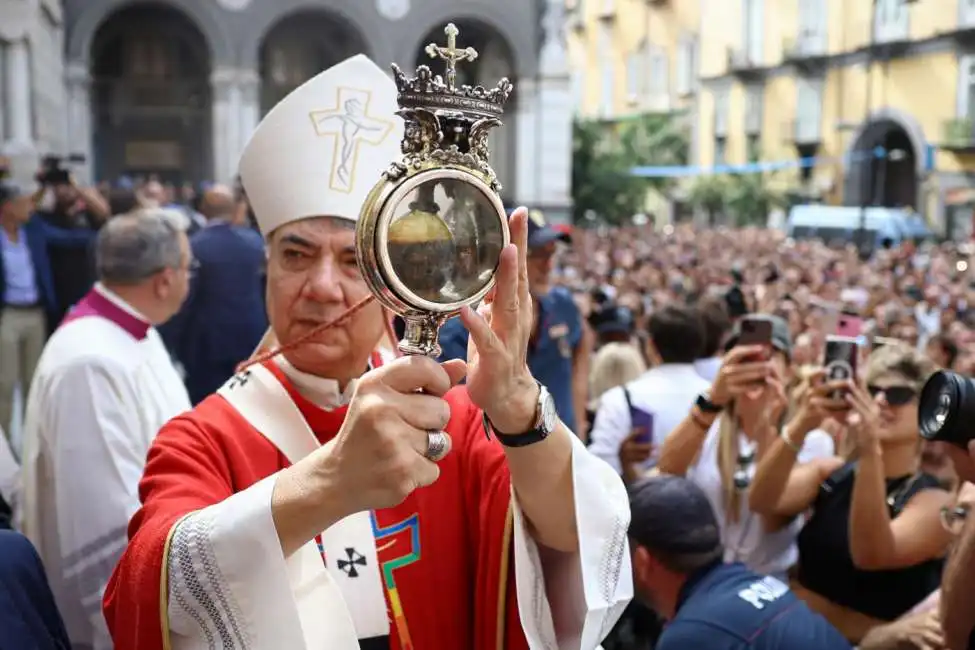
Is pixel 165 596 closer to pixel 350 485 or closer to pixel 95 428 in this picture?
pixel 350 485

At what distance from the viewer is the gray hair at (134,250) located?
12.8 feet

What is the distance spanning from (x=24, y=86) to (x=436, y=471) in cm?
1086

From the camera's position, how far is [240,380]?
7.41ft

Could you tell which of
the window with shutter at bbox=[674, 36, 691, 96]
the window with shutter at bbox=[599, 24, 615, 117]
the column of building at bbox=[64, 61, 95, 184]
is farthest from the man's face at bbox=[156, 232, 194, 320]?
the window with shutter at bbox=[599, 24, 615, 117]

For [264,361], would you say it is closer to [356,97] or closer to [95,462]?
[356,97]

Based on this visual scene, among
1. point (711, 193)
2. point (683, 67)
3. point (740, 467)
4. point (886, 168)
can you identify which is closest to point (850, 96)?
point (886, 168)

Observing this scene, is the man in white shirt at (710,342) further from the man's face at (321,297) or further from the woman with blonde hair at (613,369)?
the man's face at (321,297)

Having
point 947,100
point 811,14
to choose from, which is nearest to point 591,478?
point 947,100

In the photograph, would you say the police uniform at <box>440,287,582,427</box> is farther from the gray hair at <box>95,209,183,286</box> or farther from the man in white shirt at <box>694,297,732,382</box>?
the gray hair at <box>95,209,183,286</box>

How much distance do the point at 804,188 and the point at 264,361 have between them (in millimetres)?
36662

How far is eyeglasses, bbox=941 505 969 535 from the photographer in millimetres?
2920

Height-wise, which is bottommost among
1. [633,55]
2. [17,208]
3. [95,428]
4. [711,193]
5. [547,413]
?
[95,428]

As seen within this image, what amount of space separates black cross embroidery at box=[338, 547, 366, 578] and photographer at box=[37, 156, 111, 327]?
6.69m

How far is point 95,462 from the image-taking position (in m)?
3.44
